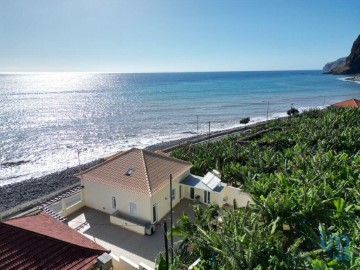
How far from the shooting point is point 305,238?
443 inches

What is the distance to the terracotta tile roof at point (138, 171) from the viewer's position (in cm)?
1764

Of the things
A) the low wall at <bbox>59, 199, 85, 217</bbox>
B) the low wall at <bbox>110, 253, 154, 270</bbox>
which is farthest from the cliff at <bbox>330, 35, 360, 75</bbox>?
the low wall at <bbox>110, 253, 154, 270</bbox>

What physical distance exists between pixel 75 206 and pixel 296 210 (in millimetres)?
15128

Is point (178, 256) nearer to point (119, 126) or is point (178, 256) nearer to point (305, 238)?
point (305, 238)

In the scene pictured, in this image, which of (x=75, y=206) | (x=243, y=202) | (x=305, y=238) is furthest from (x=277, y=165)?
(x=75, y=206)

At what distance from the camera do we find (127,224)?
1711 centimetres

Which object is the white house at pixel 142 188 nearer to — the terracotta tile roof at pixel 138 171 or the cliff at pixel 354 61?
the terracotta tile roof at pixel 138 171

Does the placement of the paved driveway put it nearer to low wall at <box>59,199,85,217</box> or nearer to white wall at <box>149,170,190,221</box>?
low wall at <box>59,199,85,217</box>

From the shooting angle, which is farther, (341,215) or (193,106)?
(193,106)

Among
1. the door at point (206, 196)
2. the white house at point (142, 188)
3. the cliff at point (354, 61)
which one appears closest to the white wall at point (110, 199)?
the white house at point (142, 188)

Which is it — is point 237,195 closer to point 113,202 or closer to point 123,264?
point 113,202

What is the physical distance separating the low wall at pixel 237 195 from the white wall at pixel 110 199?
625 centimetres

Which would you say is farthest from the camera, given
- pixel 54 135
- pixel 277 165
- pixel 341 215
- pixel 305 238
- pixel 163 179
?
pixel 54 135

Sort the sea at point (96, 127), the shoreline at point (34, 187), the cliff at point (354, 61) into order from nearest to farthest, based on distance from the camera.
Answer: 1. the shoreline at point (34, 187)
2. the sea at point (96, 127)
3. the cliff at point (354, 61)
